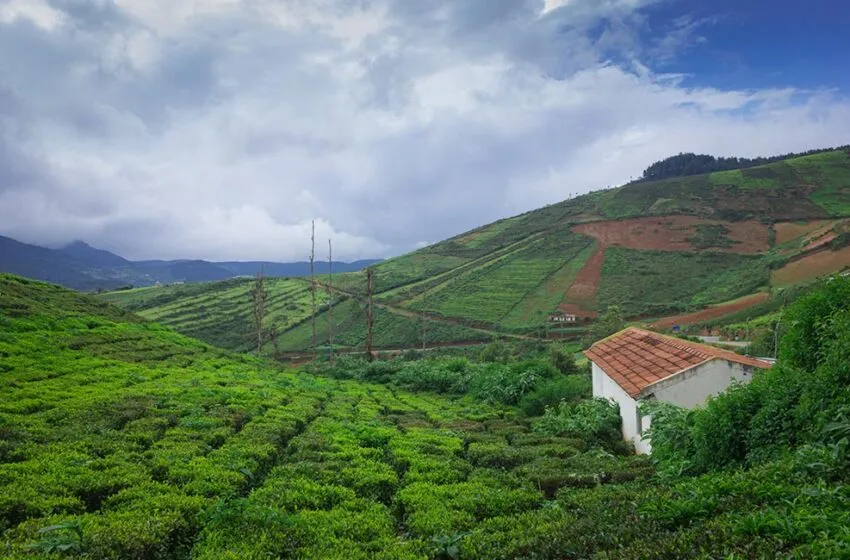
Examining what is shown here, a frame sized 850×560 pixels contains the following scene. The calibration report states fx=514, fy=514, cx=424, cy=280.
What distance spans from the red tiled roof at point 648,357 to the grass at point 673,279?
65395mm

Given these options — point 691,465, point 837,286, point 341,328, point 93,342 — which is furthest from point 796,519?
point 341,328

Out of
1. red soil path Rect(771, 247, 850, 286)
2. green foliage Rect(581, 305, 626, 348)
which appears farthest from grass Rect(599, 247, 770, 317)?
green foliage Rect(581, 305, 626, 348)

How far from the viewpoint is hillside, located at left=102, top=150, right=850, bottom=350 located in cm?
8769

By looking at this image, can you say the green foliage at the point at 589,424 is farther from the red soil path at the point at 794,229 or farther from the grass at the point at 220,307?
the red soil path at the point at 794,229

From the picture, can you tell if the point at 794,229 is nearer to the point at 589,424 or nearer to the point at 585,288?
the point at 585,288

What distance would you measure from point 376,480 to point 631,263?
106651mm

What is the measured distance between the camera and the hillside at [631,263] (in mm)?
87688

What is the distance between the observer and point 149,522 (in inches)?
319

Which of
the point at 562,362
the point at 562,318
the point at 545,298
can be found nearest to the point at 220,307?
the point at 545,298

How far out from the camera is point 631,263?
108 m

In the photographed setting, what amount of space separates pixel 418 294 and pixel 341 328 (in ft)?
A: 70.9

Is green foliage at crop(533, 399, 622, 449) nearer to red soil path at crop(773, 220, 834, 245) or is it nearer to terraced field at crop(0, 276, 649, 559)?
terraced field at crop(0, 276, 649, 559)

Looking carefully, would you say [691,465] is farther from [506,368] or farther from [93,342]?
[93,342]

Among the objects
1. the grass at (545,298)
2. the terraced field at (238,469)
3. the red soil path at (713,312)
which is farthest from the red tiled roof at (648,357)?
the grass at (545,298)
